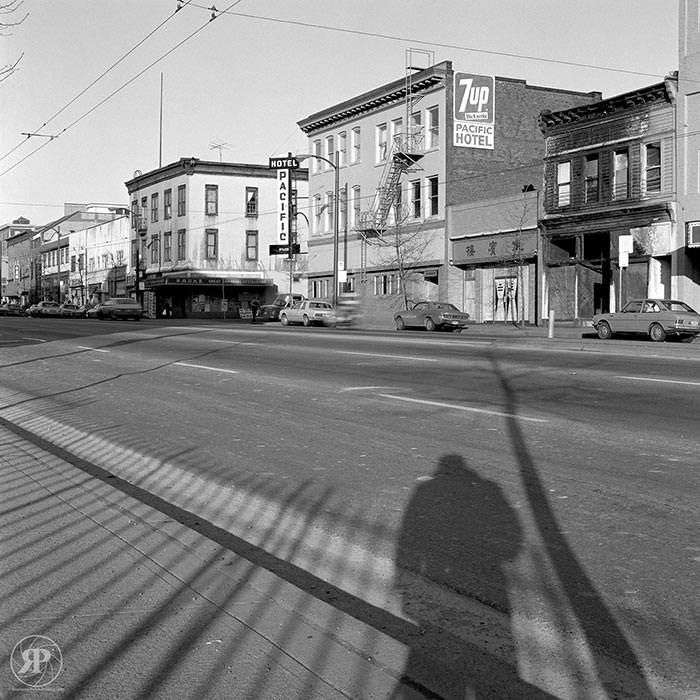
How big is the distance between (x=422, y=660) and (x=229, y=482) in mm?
3627

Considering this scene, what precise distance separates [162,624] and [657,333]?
25.9 meters

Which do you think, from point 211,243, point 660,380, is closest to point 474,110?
point 660,380

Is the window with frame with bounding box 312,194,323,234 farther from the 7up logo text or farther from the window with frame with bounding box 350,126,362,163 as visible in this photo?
the 7up logo text

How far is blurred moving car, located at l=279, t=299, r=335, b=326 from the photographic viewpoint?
42.7 m

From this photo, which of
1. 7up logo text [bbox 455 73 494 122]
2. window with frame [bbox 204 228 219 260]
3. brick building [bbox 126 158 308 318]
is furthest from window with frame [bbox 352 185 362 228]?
window with frame [bbox 204 228 219 260]

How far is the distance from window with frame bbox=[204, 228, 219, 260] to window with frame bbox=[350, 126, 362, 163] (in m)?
25.5

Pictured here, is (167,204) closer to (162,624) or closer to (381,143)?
(381,143)

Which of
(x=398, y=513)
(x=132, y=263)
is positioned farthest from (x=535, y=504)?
(x=132, y=263)

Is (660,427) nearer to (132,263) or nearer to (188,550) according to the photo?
(188,550)

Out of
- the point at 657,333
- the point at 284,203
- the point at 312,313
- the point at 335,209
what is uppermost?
the point at 284,203

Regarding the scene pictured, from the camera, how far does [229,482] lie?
22.7ft

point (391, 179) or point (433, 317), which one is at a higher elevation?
point (391, 179)

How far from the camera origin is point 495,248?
41.7 m

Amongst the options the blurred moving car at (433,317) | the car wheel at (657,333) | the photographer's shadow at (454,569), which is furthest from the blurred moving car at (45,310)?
the photographer's shadow at (454,569)
